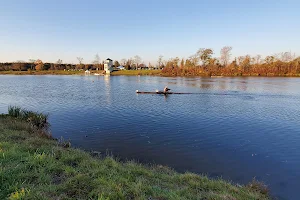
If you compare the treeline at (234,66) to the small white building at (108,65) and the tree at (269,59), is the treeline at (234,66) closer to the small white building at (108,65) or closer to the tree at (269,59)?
the tree at (269,59)

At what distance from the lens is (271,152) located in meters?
10.5

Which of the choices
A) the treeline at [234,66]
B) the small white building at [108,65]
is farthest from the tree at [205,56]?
the small white building at [108,65]

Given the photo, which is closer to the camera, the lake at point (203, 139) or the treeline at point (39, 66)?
the lake at point (203, 139)

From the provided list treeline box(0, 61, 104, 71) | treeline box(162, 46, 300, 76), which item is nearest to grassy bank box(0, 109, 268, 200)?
treeline box(162, 46, 300, 76)

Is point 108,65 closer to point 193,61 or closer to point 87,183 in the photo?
point 193,61

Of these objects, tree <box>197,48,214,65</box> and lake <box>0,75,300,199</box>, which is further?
tree <box>197,48,214,65</box>

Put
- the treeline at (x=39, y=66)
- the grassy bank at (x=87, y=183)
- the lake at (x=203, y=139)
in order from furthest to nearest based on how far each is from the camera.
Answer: the treeline at (x=39, y=66)
the lake at (x=203, y=139)
the grassy bank at (x=87, y=183)

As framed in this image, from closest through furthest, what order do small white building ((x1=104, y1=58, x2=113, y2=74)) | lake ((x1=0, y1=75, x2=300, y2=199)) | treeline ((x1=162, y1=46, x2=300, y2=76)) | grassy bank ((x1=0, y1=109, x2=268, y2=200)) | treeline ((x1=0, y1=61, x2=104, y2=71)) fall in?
grassy bank ((x1=0, y1=109, x2=268, y2=200))
lake ((x1=0, y1=75, x2=300, y2=199))
treeline ((x1=162, y1=46, x2=300, y2=76))
small white building ((x1=104, y1=58, x2=113, y2=74))
treeline ((x1=0, y1=61, x2=104, y2=71))

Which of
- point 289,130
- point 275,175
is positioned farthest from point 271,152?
point 289,130

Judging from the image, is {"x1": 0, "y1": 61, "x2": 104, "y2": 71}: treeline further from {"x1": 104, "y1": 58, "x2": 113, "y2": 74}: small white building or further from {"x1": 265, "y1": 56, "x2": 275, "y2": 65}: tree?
{"x1": 265, "y1": 56, "x2": 275, "y2": 65}: tree

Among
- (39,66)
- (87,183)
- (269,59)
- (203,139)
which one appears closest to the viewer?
(87,183)

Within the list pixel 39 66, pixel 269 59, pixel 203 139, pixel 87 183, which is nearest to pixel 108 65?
pixel 39 66

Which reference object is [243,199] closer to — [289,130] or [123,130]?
[123,130]

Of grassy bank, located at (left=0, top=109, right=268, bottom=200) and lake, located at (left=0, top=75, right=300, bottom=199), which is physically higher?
grassy bank, located at (left=0, top=109, right=268, bottom=200)
